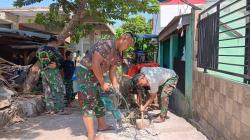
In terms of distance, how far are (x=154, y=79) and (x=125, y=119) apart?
36.4 inches

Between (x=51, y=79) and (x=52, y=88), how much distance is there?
0.66 feet

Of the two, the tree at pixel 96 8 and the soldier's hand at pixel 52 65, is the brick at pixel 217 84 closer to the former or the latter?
the soldier's hand at pixel 52 65

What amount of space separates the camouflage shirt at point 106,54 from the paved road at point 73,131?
1.15 metres

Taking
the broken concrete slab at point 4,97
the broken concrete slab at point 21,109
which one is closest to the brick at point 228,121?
the broken concrete slab at point 21,109

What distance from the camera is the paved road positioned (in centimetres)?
553

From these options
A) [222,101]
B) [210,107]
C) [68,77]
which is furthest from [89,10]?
[222,101]

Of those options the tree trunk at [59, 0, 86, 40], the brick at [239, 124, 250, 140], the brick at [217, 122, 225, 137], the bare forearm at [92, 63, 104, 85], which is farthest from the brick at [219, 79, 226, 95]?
the tree trunk at [59, 0, 86, 40]

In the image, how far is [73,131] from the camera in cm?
593

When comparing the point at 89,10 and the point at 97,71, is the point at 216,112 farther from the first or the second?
the point at 89,10

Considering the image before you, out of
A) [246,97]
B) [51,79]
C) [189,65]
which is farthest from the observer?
[51,79]

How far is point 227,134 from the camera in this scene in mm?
4406

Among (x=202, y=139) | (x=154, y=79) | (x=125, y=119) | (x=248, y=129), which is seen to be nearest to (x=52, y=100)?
(x=125, y=119)

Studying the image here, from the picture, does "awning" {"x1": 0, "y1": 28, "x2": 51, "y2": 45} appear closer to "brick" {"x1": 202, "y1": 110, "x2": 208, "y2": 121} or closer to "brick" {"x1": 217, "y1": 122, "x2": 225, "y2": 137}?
"brick" {"x1": 202, "y1": 110, "x2": 208, "y2": 121}

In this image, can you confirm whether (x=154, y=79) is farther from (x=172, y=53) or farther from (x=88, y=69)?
(x=172, y=53)
